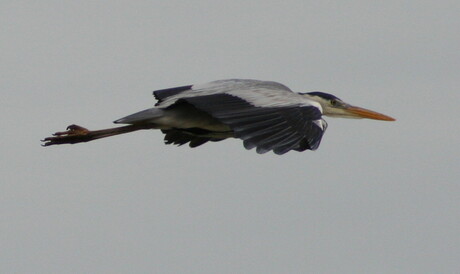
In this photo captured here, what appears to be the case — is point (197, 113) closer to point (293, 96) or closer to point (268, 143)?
point (293, 96)

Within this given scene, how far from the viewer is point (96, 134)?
1862 cm

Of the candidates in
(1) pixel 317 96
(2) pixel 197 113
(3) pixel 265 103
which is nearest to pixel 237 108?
(3) pixel 265 103

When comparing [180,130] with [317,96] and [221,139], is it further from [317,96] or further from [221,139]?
[317,96]

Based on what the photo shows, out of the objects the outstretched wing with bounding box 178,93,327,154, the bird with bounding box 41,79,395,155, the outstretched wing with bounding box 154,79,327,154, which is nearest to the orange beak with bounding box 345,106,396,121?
the bird with bounding box 41,79,395,155

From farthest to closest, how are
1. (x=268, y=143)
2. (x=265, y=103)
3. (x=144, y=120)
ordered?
(x=144, y=120) < (x=265, y=103) < (x=268, y=143)

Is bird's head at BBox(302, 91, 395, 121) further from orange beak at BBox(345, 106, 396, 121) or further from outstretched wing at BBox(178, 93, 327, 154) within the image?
outstretched wing at BBox(178, 93, 327, 154)

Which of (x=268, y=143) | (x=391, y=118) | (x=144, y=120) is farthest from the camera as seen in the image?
(x=391, y=118)

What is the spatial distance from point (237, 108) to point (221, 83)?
71.0 inches

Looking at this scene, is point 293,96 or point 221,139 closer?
point 293,96

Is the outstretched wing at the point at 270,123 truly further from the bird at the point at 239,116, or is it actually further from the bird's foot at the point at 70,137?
the bird's foot at the point at 70,137

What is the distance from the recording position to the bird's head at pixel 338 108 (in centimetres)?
2002

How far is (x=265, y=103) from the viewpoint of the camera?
16719 millimetres

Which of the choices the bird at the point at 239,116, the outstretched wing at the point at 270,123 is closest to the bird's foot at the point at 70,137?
the bird at the point at 239,116

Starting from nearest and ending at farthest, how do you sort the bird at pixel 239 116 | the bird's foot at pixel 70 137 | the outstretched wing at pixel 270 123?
1. the outstretched wing at pixel 270 123
2. the bird at pixel 239 116
3. the bird's foot at pixel 70 137
